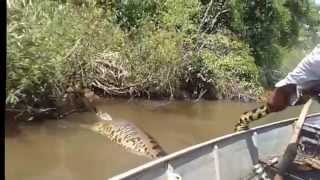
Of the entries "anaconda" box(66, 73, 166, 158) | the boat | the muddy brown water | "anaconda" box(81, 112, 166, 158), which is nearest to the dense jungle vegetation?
"anaconda" box(66, 73, 166, 158)

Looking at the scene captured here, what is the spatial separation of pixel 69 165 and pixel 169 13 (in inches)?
454

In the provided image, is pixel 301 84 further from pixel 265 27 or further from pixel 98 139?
pixel 265 27

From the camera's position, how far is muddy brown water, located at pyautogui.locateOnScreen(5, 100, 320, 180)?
11180 mm

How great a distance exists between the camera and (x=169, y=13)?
2200 cm

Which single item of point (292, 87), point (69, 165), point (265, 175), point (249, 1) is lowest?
point (69, 165)

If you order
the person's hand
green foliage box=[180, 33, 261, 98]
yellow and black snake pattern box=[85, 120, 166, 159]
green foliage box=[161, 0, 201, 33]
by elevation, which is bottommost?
yellow and black snake pattern box=[85, 120, 166, 159]

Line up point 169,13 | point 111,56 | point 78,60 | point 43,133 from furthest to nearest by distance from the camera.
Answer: point 169,13, point 111,56, point 78,60, point 43,133

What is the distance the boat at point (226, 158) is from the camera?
474 centimetres

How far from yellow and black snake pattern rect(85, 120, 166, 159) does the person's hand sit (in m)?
5.43

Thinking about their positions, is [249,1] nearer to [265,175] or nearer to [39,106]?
[39,106]

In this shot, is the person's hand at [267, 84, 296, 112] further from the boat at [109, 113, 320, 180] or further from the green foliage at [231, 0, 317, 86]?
the green foliage at [231, 0, 317, 86]

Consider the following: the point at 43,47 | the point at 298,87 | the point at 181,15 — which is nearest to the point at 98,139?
the point at 43,47

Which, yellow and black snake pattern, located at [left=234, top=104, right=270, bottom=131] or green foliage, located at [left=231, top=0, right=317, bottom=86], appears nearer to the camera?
yellow and black snake pattern, located at [left=234, top=104, right=270, bottom=131]

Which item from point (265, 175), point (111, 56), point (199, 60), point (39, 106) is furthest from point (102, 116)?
point (265, 175)
